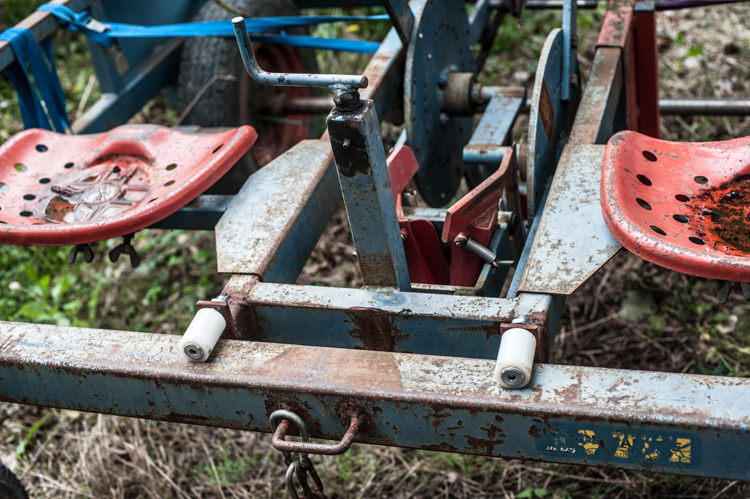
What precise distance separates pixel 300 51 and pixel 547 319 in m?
2.56

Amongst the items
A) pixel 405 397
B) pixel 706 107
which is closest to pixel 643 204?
pixel 405 397

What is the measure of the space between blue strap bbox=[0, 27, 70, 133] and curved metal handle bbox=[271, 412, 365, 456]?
5.87 ft

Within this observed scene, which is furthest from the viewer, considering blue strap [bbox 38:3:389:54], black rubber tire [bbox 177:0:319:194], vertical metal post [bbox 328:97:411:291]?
black rubber tire [bbox 177:0:319:194]

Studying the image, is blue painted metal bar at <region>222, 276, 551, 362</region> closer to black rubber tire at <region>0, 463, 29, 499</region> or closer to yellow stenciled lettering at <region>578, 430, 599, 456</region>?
yellow stenciled lettering at <region>578, 430, 599, 456</region>

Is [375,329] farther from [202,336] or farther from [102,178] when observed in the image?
[102,178]

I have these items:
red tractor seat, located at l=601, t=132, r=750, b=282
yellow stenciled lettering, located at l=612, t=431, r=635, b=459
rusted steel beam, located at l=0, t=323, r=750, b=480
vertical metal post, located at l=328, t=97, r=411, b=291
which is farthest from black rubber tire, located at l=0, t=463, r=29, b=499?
red tractor seat, located at l=601, t=132, r=750, b=282

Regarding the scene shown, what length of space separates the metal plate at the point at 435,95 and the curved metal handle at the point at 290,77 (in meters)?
1.11

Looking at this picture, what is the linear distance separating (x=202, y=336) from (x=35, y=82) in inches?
64.0

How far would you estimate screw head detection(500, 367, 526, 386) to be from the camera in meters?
1.19

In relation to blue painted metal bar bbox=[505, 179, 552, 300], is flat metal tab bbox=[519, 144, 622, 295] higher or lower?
higher

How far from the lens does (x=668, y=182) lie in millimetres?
1669

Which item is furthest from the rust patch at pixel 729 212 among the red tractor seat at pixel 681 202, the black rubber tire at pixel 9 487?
the black rubber tire at pixel 9 487

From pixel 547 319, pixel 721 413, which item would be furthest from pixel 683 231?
pixel 721 413

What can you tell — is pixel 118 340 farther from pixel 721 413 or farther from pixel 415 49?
pixel 415 49
